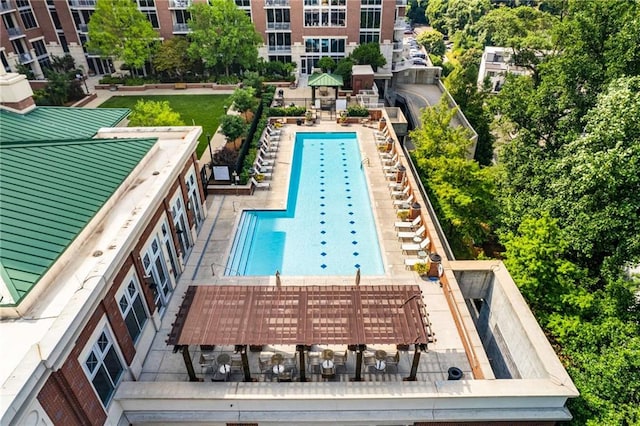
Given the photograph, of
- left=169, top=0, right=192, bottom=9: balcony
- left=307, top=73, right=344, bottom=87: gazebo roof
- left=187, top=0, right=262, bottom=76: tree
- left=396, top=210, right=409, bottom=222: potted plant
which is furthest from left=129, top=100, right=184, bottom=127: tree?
left=169, top=0, right=192, bottom=9: balcony

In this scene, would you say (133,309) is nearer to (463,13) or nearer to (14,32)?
(14,32)

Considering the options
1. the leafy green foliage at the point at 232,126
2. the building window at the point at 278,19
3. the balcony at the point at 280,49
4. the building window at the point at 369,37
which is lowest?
the leafy green foliage at the point at 232,126

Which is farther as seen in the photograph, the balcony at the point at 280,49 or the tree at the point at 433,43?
the tree at the point at 433,43

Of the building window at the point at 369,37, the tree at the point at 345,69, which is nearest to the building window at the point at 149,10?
the tree at the point at 345,69

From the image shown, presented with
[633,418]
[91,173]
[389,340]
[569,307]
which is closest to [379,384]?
[389,340]

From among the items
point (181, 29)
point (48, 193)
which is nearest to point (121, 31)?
point (181, 29)

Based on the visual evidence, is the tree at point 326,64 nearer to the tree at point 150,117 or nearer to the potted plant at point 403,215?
the tree at point 150,117

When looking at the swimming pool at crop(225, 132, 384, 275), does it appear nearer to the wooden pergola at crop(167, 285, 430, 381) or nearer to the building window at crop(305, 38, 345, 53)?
the wooden pergola at crop(167, 285, 430, 381)
